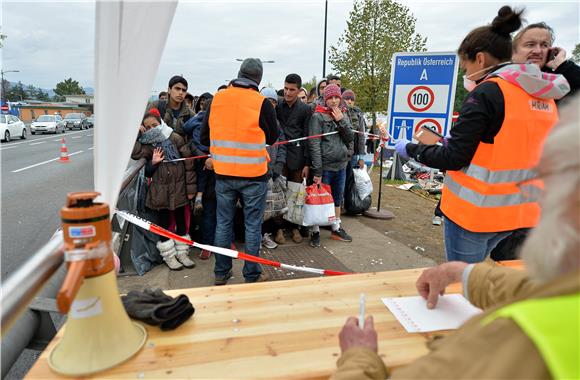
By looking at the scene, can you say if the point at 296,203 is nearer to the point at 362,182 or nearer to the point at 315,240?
the point at 315,240

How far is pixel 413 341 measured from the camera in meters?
1.33

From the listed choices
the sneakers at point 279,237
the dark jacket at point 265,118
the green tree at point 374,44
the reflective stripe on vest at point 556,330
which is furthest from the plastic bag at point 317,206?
the green tree at point 374,44

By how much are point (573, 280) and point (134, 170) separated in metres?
3.48

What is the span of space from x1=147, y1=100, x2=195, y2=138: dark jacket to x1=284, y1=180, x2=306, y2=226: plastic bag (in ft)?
5.12

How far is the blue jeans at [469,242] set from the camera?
7.05ft

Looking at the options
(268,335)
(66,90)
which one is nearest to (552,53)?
(268,335)

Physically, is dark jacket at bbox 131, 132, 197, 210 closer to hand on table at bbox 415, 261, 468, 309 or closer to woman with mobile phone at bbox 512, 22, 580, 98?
hand on table at bbox 415, 261, 468, 309

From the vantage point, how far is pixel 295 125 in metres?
4.85

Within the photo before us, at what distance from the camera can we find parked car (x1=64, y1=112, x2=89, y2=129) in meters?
35.9

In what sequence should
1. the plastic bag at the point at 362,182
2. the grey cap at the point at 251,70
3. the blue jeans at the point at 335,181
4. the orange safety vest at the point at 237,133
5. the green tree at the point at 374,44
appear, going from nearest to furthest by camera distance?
the orange safety vest at the point at 237,133 < the grey cap at the point at 251,70 < the blue jeans at the point at 335,181 < the plastic bag at the point at 362,182 < the green tree at the point at 374,44

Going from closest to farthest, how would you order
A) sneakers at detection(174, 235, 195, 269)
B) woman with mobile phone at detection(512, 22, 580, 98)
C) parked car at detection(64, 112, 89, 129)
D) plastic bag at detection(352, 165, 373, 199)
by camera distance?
woman with mobile phone at detection(512, 22, 580, 98)
sneakers at detection(174, 235, 195, 269)
plastic bag at detection(352, 165, 373, 199)
parked car at detection(64, 112, 89, 129)

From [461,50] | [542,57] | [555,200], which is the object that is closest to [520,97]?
[461,50]

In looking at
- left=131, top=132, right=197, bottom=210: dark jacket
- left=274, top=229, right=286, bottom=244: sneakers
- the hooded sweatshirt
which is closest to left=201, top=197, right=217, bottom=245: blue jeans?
left=131, top=132, right=197, bottom=210: dark jacket

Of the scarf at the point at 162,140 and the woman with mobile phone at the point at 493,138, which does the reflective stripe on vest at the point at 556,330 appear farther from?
the scarf at the point at 162,140
